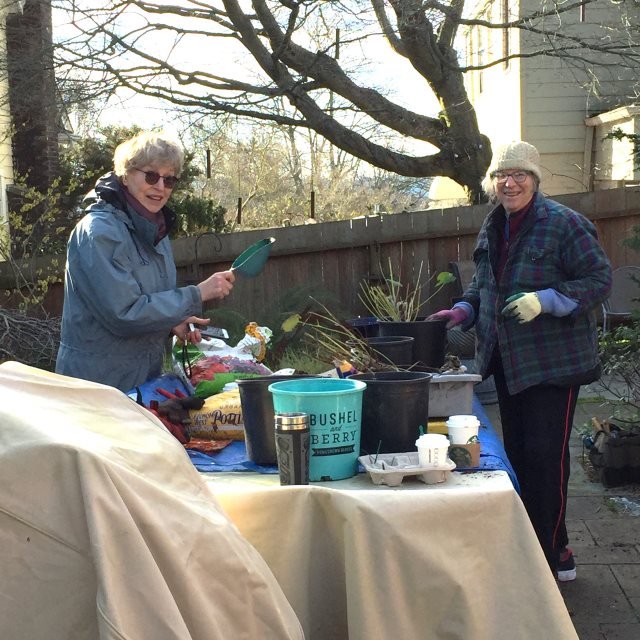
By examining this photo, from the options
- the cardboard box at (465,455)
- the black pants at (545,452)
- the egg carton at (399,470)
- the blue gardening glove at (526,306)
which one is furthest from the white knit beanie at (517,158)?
the egg carton at (399,470)

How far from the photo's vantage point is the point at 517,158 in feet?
11.4

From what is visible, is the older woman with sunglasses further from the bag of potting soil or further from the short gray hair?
the bag of potting soil

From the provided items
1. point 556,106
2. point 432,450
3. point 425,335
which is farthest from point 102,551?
point 556,106

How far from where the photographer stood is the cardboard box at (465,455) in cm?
241

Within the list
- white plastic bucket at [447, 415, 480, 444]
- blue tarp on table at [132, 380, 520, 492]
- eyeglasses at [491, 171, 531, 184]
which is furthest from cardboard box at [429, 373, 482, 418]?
eyeglasses at [491, 171, 531, 184]

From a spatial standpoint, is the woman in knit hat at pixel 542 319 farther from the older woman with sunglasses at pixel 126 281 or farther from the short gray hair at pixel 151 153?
the short gray hair at pixel 151 153

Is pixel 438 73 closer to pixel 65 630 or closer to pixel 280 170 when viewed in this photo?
pixel 65 630

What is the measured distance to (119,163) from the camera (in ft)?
10.6

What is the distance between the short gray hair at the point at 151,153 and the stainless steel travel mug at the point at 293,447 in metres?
1.31

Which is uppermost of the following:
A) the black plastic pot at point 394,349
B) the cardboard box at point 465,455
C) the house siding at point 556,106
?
the house siding at point 556,106

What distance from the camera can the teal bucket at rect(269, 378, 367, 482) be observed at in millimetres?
2230

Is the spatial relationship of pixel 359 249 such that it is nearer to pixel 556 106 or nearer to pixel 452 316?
pixel 452 316

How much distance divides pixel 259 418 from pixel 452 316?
1.45 m

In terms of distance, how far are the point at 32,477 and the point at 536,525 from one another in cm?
257
